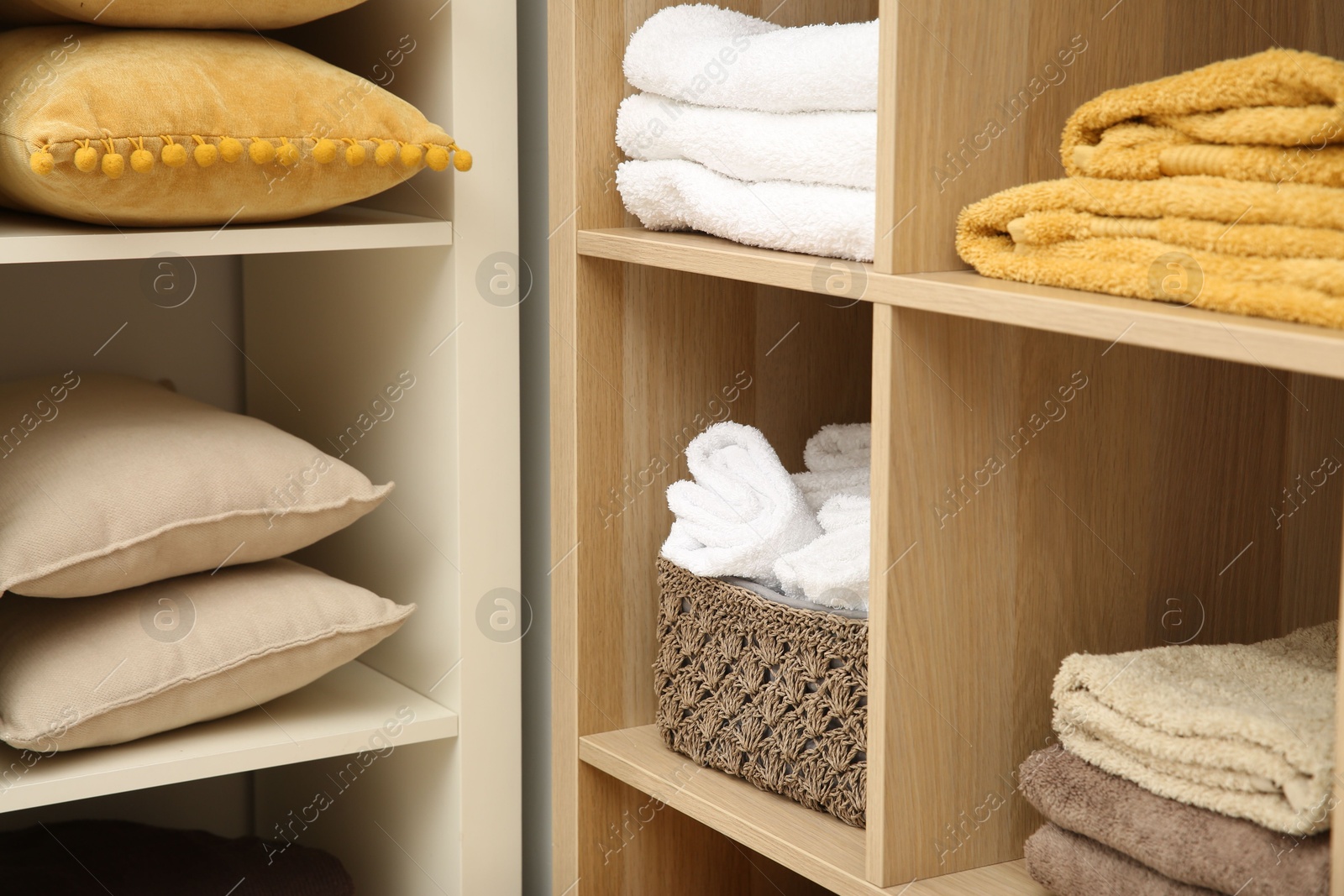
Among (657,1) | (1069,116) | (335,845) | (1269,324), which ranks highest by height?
(657,1)

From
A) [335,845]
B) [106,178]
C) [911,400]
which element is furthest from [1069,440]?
[335,845]

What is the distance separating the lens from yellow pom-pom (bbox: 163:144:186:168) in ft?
2.90

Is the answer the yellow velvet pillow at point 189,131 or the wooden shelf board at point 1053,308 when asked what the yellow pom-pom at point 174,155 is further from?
the wooden shelf board at point 1053,308

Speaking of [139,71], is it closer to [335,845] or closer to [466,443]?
[466,443]

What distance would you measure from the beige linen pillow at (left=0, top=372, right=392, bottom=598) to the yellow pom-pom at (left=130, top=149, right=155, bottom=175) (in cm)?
25

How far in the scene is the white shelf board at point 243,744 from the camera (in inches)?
38.0

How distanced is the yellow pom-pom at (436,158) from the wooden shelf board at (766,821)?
488mm

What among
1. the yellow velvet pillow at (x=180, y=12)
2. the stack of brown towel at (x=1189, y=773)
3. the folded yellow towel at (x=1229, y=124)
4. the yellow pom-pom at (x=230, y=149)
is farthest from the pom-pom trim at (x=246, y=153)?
the stack of brown towel at (x=1189, y=773)

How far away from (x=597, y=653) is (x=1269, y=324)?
65 cm

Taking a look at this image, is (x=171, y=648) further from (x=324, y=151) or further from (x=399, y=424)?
(x=324, y=151)

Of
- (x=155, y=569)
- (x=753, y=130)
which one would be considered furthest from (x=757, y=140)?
(x=155, y=569)

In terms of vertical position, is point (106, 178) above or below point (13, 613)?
above

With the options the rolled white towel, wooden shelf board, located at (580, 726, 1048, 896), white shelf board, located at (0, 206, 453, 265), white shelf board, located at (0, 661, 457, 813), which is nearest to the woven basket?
wooden shelf board, located at (580, 726, 1048, 896)

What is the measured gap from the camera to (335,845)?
4.44 ft
